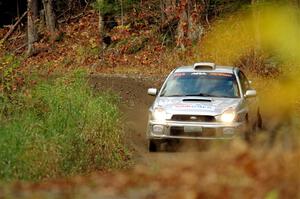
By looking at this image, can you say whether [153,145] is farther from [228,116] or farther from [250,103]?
[250,103]

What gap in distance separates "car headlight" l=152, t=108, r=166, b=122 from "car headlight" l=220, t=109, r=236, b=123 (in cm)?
114

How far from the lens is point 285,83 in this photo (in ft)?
90.8

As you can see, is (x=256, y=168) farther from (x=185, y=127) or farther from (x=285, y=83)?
(x=285, y=83)

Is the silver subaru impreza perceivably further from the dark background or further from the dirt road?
the dark background

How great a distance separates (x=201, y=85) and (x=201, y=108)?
1391 mm

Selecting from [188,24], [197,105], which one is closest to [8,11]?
[188,24]

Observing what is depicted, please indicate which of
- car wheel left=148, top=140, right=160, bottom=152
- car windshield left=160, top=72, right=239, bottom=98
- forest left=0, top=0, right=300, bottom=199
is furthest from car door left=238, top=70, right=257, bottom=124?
car wheel left=148, top=140, right=160, bottom=152

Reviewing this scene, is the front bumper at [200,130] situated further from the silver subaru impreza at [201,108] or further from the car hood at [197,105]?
the car hood at [197,105]

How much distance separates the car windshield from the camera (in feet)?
50.5

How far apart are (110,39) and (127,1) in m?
2.38

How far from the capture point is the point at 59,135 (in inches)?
462

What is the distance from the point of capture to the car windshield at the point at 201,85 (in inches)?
607

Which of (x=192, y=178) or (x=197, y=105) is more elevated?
(x=197, y=105)

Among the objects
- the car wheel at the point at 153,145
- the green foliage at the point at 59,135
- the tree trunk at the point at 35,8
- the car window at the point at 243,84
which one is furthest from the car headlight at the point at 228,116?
the tree trunk at the point at 35,8
